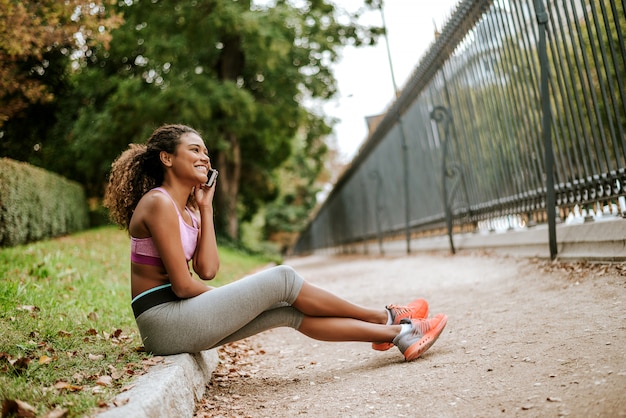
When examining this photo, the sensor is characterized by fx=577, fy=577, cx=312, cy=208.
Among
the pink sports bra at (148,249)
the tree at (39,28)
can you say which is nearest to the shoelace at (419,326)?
the pink sports bra at (148,249)

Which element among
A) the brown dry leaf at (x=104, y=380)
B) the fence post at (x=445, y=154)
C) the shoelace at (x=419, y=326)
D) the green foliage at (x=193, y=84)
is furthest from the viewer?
the green foliage at (x=193, y=84)

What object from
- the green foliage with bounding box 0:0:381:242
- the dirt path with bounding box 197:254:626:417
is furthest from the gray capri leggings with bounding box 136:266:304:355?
the green foliage with bounding box 0:0:381:242

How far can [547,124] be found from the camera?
547 centimetres

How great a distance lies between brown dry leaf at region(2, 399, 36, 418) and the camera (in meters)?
2.40

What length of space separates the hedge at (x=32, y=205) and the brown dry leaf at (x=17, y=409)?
738 centimetres

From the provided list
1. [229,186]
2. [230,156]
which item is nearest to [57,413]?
[230,156]

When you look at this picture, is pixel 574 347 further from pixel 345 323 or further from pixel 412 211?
pixel 412 211

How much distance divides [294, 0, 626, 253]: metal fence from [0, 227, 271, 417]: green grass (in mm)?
4053

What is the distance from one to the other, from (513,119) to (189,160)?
14.3 ft

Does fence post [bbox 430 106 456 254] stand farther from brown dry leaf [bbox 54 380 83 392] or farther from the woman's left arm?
brown dry leaf [bbox 54 380 83 392]

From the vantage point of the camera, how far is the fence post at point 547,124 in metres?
5.38

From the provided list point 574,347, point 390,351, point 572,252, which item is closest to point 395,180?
point 572,252

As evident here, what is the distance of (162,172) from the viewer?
3.78m

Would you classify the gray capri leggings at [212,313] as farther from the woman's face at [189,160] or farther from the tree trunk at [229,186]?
the tree trunk at [229,186]
